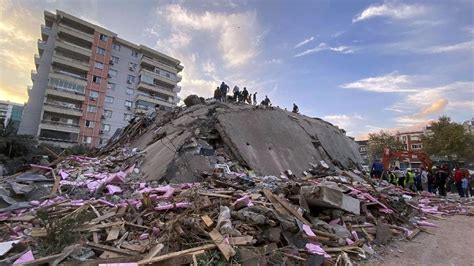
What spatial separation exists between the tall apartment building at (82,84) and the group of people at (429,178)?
2184cm

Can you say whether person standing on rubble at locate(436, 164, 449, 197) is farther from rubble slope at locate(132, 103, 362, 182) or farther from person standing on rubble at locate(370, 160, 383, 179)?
rubble slope at locate(132, 103, 362, 182)

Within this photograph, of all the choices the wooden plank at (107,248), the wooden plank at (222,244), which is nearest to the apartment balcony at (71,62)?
the wooden plank at (107,248)

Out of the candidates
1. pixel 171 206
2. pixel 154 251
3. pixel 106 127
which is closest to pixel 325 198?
pixel 171 206

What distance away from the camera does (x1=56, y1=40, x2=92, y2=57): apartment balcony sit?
106ft

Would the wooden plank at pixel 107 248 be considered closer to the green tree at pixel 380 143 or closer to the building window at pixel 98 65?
the building window at pixel 98 65

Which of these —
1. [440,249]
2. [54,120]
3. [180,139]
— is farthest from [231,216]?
[54,120]

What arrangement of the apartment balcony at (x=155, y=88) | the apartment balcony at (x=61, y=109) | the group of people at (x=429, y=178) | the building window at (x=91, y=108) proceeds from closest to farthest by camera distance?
the group of people at (x=429, y=178)
the apartment balcony at (x=61, y=109)
the building window at (x=91, y=108)
the apartment balcony at (x=155, y=88)

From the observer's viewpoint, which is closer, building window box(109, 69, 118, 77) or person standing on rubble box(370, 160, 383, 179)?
person standing on rubble box(370, 160, 383, 179)

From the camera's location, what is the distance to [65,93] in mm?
31875

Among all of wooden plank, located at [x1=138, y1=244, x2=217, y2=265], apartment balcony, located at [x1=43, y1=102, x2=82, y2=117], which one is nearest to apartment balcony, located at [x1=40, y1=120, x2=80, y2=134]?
apartment balcony, located at [x1=43, y1=102, x2=82, y2=117]

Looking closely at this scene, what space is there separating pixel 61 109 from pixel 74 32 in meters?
9.46

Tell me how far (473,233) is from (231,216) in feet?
19.3

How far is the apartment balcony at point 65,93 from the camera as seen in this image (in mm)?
31072

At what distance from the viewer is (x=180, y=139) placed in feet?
30.2
